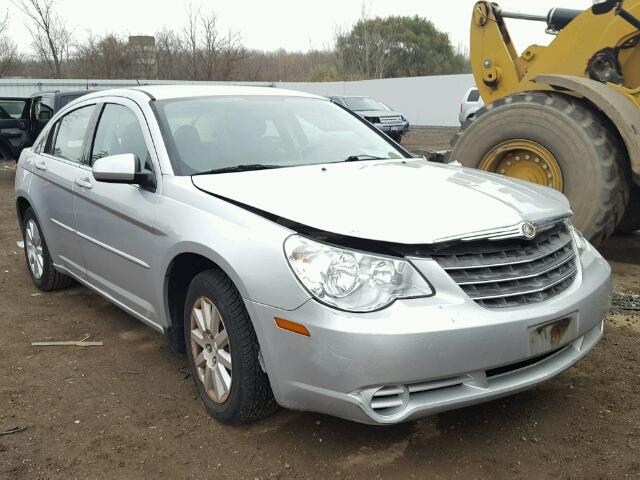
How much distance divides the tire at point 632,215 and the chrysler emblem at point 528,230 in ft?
10.5

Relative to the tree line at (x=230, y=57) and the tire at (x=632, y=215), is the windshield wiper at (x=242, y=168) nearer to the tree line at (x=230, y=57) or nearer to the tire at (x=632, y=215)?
the tire at (x=632, y=215)

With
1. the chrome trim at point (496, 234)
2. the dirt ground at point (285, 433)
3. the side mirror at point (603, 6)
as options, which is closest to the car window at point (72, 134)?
the dirt ground at point (285, 433)

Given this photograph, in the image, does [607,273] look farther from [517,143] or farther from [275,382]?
[517,143]

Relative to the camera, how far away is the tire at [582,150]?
478cm

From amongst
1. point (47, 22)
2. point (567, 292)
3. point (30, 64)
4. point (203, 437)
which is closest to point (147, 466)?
point (203, 437)

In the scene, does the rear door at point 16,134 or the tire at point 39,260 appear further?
the rear door at point 16,134

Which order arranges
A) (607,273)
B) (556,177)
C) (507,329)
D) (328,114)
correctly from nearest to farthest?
(507,329) → (607,273) → (328,114) → (556,177)

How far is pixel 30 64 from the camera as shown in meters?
36.2

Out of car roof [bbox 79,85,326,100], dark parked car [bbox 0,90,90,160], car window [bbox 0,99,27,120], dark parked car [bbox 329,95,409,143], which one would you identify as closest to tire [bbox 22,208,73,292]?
car roof [bbox 79,85,326,100]

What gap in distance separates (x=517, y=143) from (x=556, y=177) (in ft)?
1.56

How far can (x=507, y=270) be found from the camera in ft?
8.36

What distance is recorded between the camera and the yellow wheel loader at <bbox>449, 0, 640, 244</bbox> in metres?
4.79

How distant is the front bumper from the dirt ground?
342mm

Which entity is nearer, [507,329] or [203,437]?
[507,329]
